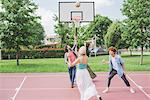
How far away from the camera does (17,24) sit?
27.6m

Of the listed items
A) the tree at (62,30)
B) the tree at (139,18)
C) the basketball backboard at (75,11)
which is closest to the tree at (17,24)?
the basketball backboard at (75,11)

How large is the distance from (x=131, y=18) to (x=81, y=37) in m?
32.2

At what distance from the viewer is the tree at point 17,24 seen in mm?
27312

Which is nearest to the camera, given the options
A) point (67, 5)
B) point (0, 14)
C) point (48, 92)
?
point (48, 92)

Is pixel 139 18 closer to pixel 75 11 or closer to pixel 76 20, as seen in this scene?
pixel 75 11

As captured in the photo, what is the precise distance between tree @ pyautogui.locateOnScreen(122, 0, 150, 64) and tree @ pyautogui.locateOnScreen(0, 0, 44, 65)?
6.40 m

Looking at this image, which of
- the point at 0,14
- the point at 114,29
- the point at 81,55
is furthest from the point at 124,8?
the point at 114,29

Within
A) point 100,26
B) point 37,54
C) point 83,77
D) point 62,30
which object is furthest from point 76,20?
point 100,26

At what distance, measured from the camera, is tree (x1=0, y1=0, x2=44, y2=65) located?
27312 mm

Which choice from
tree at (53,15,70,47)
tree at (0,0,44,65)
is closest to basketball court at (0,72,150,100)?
tree at (0,0,44,65)

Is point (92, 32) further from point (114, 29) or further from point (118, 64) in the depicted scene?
point (118, 64)

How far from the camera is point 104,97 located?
1304 cm

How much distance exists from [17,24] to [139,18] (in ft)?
27.5

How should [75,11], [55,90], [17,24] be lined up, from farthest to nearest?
[17,24], [75,11], [55,90]
